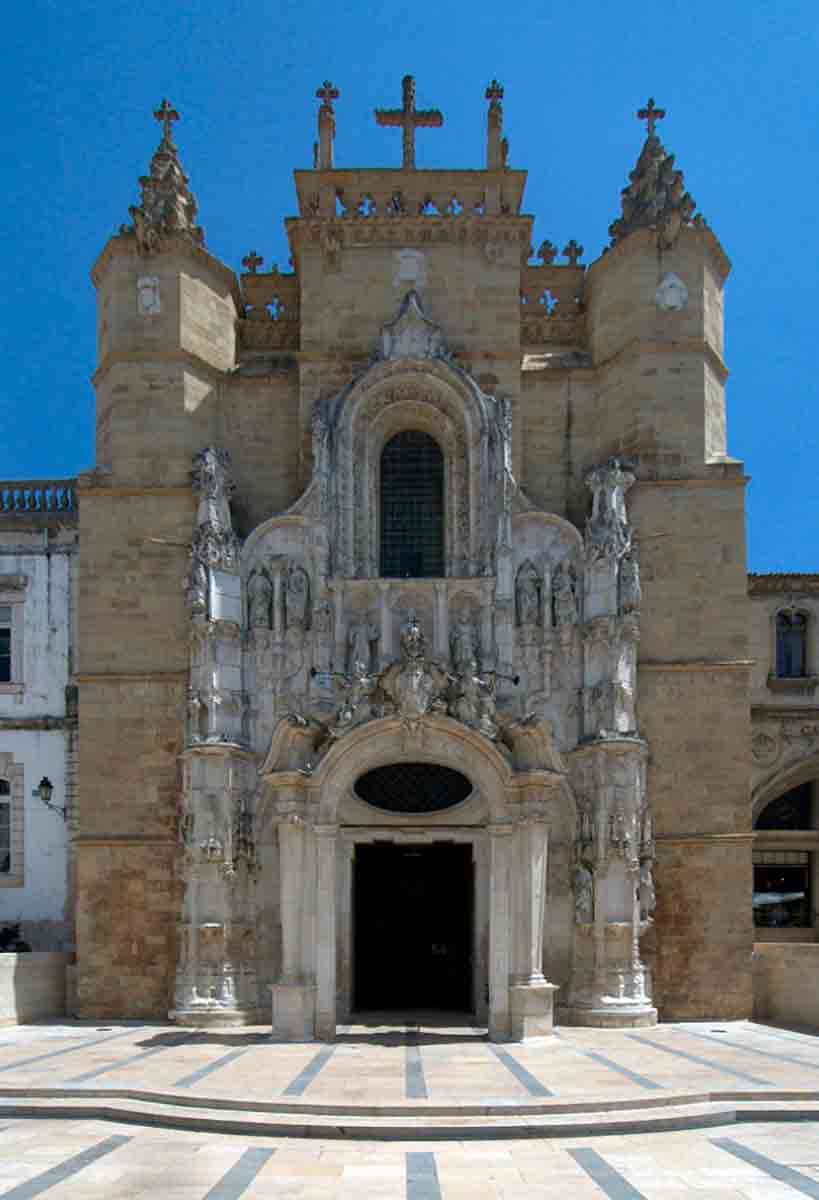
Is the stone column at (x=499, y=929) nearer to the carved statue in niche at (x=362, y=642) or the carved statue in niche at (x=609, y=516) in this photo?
the carved statue in niche at (x=362, y=642)

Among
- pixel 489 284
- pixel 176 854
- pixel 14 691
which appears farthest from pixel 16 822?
pixel 489 284

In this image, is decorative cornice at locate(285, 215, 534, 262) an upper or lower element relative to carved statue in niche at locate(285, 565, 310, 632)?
upper

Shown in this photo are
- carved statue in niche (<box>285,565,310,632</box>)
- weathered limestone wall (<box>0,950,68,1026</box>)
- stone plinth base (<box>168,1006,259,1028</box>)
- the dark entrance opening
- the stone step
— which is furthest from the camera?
the dark entrance opening

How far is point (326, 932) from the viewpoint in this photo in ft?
73.3

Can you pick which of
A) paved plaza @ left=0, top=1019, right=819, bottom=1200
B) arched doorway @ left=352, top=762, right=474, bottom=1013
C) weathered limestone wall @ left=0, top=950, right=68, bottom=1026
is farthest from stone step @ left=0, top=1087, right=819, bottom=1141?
arched doorway @ left=352, top=762, right=474, bottom=1013

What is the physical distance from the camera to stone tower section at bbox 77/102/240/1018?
25594 mm

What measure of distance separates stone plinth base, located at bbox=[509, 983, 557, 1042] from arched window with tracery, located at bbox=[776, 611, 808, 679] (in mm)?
13436

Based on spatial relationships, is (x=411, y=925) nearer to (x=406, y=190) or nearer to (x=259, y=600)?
(x=259, y=600)

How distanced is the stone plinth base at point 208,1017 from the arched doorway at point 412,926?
221 cm

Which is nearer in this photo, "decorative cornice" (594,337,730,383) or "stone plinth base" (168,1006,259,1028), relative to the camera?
"stone plinth base" (168,1006,259,1028)

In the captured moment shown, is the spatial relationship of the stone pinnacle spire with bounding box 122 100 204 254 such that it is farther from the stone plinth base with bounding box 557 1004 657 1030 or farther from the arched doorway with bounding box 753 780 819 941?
the arched doorway with bounding box 753 780 819 941

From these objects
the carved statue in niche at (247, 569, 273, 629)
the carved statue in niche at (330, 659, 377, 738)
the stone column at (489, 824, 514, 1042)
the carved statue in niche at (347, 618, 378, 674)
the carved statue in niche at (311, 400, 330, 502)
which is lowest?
the stone column at (489, 824, 514, 1042)

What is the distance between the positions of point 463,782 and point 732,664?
529 cm

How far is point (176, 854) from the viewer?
84.1 ft
